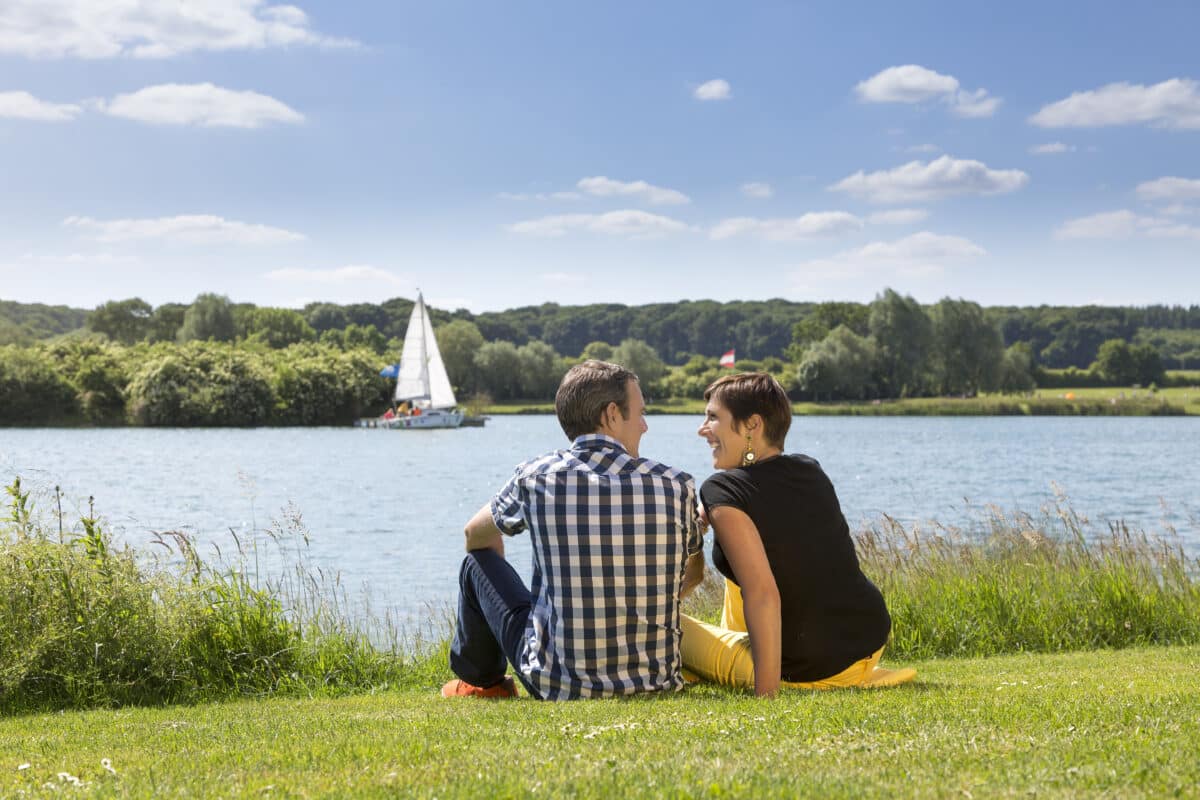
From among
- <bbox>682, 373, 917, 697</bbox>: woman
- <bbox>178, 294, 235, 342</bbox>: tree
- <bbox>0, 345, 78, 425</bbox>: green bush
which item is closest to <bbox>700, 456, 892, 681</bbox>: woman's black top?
<bbox>682, 373, 917, 697</bbox>: woman

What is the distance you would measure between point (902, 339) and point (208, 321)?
68.1 metres

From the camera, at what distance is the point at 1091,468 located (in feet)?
126

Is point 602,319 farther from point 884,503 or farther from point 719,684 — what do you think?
point 719,684

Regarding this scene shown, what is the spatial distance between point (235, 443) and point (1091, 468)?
130 feet

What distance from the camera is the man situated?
4289mm

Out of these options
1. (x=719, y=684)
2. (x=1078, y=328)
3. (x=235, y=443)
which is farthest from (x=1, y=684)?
(x=1078, y=328)

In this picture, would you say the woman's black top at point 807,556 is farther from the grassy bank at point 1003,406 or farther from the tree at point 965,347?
the tree at point 965,347

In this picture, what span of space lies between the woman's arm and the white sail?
5965 cm

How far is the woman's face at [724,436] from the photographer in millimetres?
4480

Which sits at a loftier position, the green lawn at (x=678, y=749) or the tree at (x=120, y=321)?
the tree at (x=120, y=321)

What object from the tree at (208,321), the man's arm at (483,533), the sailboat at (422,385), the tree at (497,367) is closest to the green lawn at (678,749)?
the man's arm at (483,533)

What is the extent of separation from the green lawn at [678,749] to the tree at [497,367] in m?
91.0

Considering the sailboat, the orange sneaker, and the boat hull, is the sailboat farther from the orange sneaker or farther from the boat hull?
the orange sneaker

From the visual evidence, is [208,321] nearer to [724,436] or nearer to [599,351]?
[599,351]
